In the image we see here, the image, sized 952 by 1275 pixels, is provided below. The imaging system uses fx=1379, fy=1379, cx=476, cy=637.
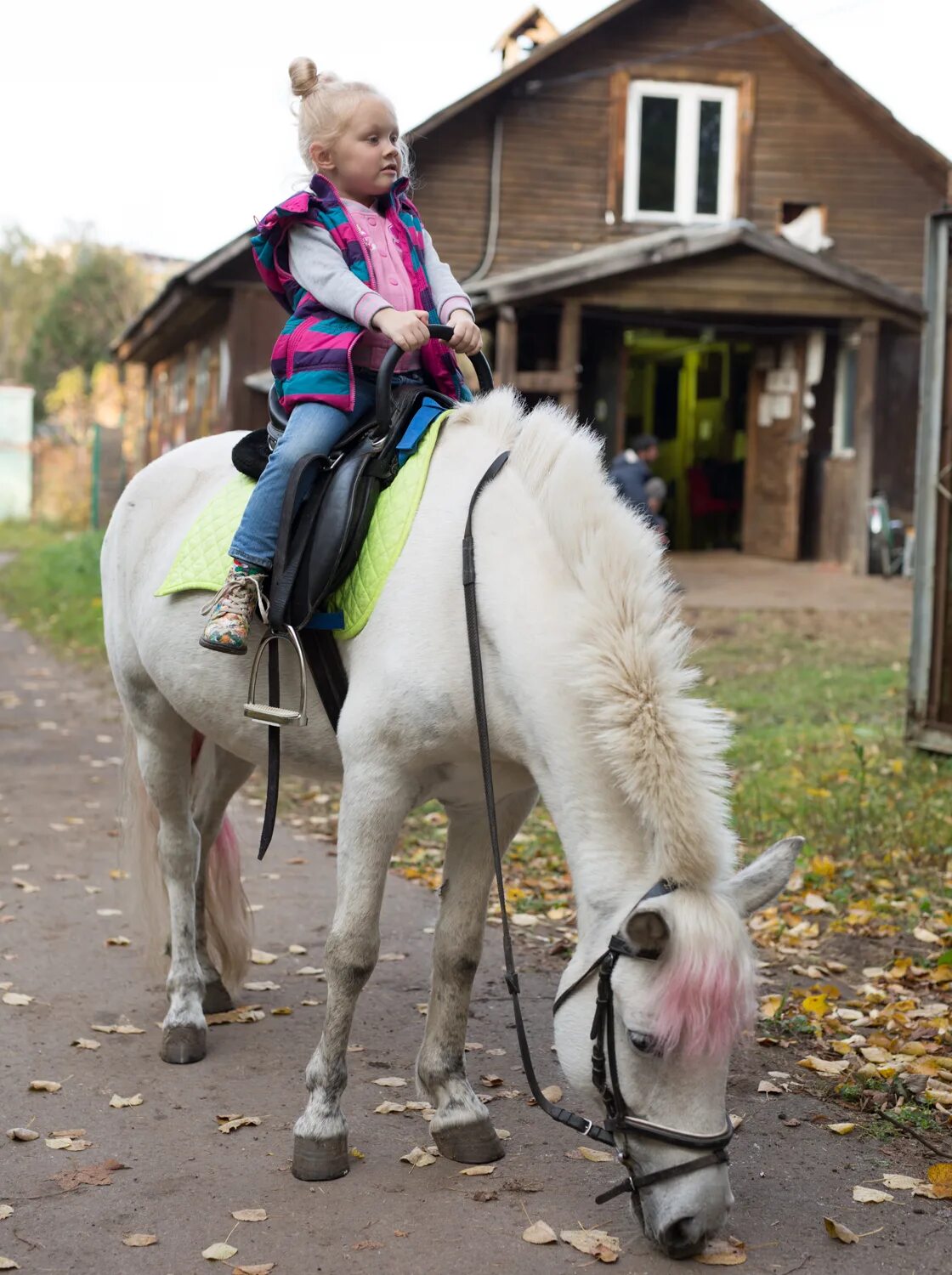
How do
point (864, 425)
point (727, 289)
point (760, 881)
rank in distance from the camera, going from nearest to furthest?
point (760, 881), point (727, 289), point (864, 425)

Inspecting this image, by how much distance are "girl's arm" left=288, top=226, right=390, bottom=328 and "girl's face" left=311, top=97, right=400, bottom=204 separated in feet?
0.60

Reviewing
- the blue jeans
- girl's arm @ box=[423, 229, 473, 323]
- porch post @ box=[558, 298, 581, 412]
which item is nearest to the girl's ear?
girl's arm @ box=[423, 229, 473, 323]

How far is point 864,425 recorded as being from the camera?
1739cm

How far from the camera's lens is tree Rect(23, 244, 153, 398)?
49031 millimetres

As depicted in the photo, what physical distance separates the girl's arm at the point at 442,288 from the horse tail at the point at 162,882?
170 cm

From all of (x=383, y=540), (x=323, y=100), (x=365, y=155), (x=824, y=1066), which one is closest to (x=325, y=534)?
(x=383, y=540)

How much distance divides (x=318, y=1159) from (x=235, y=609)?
1359 millimetres

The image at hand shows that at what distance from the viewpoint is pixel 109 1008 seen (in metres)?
4.60

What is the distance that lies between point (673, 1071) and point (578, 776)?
0.62 m

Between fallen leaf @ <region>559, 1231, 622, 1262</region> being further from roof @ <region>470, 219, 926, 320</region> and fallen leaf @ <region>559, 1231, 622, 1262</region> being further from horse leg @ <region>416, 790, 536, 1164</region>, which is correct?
roof @ <region>470, 219, 926, 320</region>

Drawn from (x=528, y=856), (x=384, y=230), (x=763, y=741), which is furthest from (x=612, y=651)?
(x=763, y=741)

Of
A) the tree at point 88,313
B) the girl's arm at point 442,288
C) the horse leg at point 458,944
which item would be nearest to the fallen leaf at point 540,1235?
the horse leg at point 458,944

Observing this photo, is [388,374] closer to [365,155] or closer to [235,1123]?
[365,155]

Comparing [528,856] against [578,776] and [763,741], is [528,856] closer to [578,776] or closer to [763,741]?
[763,741]
